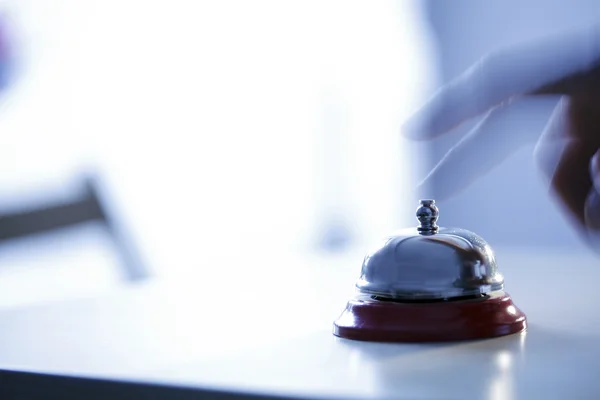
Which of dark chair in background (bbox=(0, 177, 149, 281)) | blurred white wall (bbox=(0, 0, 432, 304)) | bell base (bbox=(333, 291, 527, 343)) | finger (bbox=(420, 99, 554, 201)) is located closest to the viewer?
bell base (bbox=(333, 291, 527, 343))

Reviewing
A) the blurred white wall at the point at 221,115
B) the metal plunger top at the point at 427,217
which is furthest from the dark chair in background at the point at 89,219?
the metal plunger top at the point at 427,217

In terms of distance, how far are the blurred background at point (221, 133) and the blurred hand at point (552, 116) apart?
0.15 m

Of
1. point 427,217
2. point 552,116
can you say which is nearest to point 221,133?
point 552,116

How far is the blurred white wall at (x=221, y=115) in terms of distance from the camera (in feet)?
8.15

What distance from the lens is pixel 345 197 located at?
4375mm

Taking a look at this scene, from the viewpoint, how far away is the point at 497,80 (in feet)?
2.84

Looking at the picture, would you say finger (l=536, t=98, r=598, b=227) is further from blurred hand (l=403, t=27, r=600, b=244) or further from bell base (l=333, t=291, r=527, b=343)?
bell base (l=333, t=291, r=527, b=343)

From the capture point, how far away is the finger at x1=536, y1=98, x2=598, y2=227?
2.81ft

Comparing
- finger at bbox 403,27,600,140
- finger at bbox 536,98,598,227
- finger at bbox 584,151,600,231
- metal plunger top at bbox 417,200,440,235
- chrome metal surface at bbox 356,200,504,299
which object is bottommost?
chrome metal surface at bbox 356,200,504,299

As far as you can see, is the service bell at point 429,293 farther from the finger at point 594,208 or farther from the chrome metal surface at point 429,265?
the finger at point 594,208

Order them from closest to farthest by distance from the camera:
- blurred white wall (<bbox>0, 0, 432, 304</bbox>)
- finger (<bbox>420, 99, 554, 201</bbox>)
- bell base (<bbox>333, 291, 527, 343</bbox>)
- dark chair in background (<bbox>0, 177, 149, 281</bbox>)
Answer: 1. bell base (<bbox>333, 291, 527, 343</bbox>)
2. finger (<bbox>420, 99, 554, 201</bbox>)
3. dark chair in background (<bbox>0, 177, 149, 281</bbox>)
4. blurred white wall (<bbox>0, 0, 432, 304</bbox>)

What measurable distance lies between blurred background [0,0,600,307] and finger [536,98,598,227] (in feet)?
0.47

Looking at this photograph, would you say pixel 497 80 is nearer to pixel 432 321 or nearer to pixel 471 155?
pixel 471 155

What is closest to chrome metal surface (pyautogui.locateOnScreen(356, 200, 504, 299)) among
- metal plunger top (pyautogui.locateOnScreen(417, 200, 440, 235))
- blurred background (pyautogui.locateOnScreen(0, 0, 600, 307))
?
metal plunger top (pyautogui.locateOnScreen(417, 200, 440, 235))
